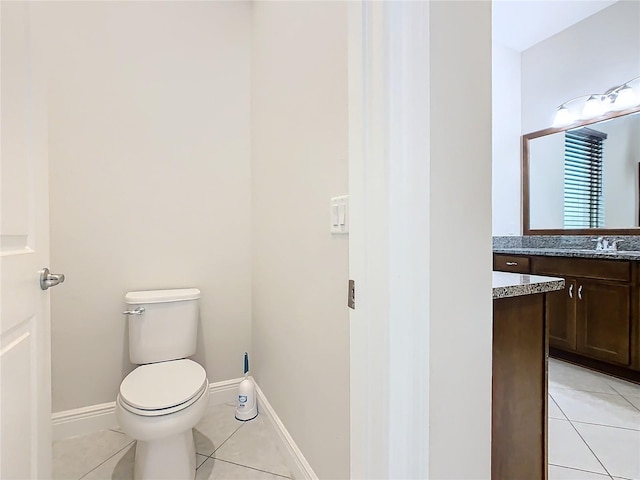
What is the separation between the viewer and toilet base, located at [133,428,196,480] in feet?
4.32

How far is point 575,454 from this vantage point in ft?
5.04

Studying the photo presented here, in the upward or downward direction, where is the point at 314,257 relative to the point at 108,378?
upward

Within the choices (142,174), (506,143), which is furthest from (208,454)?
(506,143)

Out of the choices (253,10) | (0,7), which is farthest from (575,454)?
(253,10)

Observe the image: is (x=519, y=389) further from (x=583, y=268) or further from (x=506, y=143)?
(x=506, y=143)

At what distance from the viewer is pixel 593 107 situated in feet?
9.17

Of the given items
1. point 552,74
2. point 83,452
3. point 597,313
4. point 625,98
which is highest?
point 552,74

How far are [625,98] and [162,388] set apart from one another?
3.60m

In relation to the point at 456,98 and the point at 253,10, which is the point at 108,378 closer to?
the point at 456,98

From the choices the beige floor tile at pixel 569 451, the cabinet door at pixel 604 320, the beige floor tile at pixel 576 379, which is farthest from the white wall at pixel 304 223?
the cabinet door at pixel 604 320

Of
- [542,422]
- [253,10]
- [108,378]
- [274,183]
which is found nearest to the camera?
[542,422]

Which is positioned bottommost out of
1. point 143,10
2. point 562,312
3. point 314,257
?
point 562,312

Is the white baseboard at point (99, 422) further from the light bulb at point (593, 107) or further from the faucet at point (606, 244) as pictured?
the light bulb at point (593, 107)

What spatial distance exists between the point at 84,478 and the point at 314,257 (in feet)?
4.44
